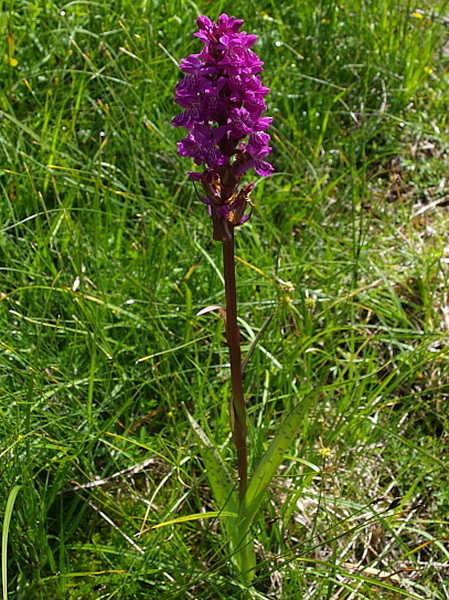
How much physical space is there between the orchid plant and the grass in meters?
0.19

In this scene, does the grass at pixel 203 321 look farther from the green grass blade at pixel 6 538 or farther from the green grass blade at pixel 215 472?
the green grass blade at pixel 215 472

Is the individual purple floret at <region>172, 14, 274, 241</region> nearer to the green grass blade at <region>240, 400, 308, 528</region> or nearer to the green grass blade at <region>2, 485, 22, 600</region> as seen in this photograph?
the green grass blade at <region>240, 400, 308, 528</region>

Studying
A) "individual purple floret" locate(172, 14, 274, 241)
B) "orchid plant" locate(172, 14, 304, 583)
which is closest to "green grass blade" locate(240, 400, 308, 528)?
"orchid plant" locate(172, 14, 304, 583)

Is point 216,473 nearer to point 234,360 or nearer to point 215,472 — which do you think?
point 215,472

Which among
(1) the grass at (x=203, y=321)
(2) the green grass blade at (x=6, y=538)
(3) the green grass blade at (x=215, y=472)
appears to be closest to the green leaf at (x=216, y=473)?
(3) the green grass blade at (x=215, y=472)

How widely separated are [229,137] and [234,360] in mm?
540

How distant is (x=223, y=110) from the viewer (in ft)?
4.86

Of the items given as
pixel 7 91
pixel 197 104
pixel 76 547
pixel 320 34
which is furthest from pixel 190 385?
pixel 320 34

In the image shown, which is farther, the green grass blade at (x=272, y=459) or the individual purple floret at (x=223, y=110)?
the green grass blade at (x=272, y=459)

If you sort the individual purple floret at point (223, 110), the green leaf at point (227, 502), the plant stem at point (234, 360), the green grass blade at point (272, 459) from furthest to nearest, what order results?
the green leaf at point (227, 502), the green grass blade at point (272, 459), the plant stem at point (234, 360), the individual purple floret at point (223, 110)

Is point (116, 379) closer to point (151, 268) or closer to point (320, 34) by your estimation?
point (151, 268)

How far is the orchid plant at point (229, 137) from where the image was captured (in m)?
1.45

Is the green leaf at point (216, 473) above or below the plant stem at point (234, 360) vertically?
below

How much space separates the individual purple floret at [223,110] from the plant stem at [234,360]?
69 mm
